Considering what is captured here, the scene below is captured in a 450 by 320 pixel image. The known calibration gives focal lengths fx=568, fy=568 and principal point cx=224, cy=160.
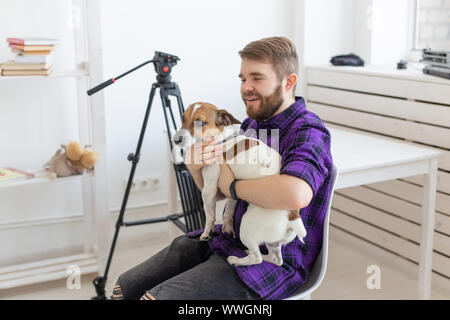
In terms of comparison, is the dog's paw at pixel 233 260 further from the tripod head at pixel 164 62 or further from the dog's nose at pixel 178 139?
the tripod head at pixel 164 62

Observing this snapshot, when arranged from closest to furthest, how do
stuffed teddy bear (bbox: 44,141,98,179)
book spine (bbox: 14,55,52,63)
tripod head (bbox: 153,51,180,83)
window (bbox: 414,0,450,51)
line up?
tripod head (bbox: 153,51,180,83)
book spine (bbox: 14,55,52,63)
stuffed teddy bear (bbox: 44,141,98,179)
window (bbox: 414,0,450,51)

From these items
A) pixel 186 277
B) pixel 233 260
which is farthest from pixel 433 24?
pixel 186 277

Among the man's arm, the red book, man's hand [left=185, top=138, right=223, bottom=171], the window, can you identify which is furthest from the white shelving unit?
the window

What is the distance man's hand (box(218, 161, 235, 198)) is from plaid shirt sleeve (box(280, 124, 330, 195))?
146mm

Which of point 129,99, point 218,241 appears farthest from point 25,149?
point 218,241

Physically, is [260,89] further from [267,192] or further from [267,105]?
[267,192]

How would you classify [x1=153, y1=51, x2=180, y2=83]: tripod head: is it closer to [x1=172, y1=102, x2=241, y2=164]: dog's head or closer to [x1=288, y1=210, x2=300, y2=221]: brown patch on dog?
[x1=172, y1=102, x2=241, y2=164]: dog's head

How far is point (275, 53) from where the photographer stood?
1442 mm

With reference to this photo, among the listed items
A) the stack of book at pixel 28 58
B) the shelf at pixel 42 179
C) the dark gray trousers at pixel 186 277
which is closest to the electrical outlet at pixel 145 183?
the shelf at pixel 42 179

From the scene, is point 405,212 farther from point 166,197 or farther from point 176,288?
point 176,288

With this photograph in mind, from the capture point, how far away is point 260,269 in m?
1.45

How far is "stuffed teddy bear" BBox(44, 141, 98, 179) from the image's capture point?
2512 millimetres

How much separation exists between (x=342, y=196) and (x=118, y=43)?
4.69 ft

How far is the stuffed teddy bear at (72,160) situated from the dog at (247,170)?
3.70ft
